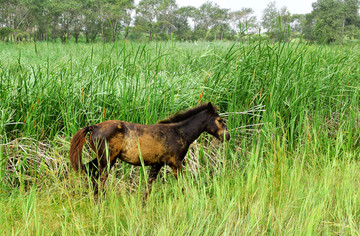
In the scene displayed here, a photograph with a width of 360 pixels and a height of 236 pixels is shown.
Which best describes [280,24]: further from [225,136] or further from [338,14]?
[338,14]

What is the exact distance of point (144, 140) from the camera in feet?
5.21

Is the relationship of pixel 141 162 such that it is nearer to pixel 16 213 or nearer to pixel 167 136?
pixel 167 136

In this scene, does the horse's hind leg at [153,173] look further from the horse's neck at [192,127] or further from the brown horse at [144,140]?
the horse's neck at [192,127]

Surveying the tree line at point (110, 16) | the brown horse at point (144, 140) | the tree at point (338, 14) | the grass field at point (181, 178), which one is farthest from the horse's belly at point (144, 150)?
the tree at point (338, 14)

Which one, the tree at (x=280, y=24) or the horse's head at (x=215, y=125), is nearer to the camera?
the horse's head at (x=215, y=125)

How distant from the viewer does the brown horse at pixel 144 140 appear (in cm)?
151

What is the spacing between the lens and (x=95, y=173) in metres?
1.72

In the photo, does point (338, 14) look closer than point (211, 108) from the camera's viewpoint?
No

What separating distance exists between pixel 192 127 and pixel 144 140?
0.98 feet

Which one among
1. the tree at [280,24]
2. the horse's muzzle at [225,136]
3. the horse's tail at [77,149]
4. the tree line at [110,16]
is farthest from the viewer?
the tree line at [110,16]

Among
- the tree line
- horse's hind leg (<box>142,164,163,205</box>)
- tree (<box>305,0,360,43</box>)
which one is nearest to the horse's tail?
horse's hind leg (<box>142,164,163,205</box>)

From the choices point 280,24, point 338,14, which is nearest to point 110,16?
point 338,14

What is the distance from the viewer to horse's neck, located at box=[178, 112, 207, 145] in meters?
1.73

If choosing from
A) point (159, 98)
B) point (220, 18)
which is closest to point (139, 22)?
point (220, 18)
